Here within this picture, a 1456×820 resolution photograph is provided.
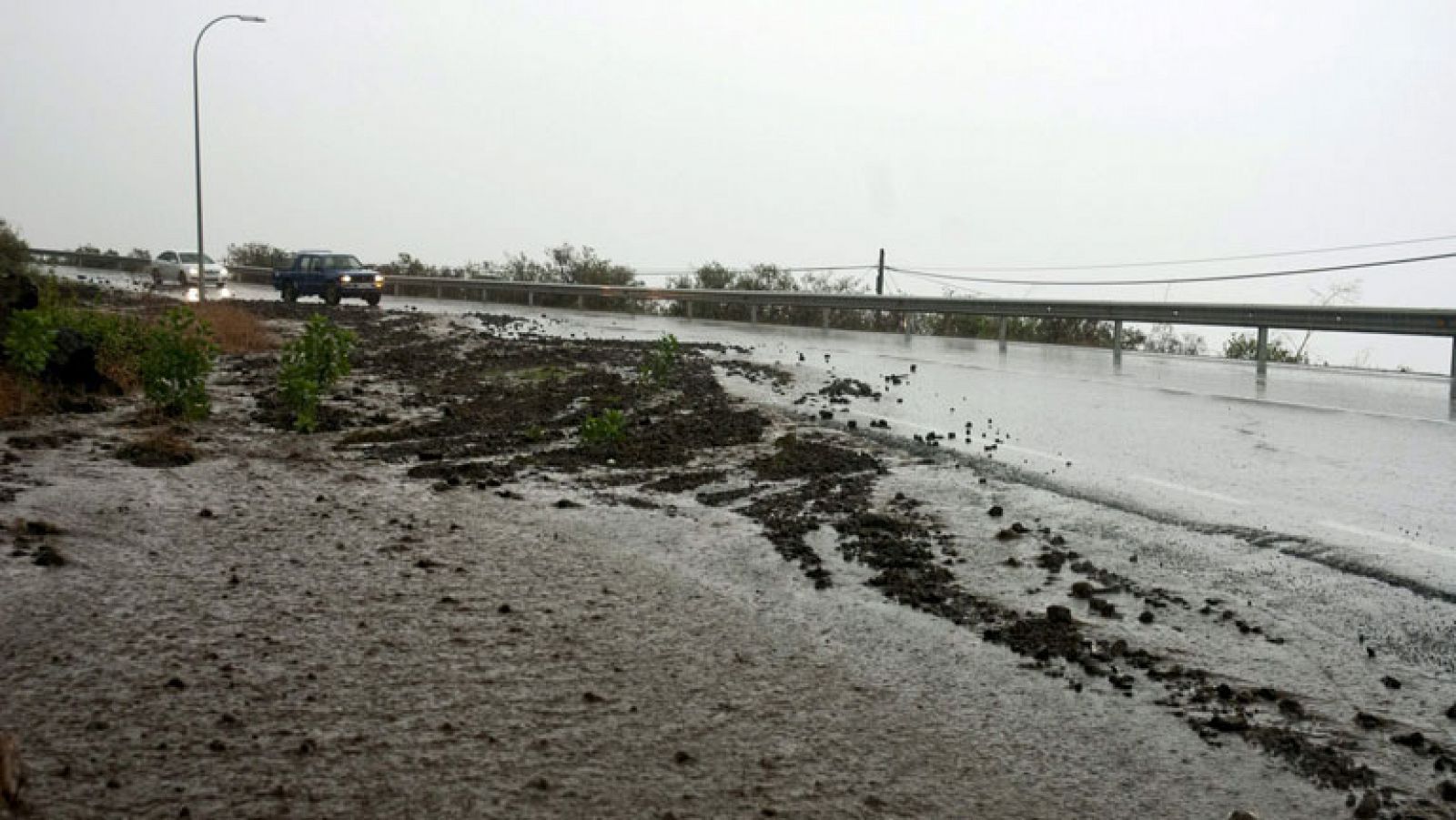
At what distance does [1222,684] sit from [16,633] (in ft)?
15.8

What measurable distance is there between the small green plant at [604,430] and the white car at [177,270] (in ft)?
167

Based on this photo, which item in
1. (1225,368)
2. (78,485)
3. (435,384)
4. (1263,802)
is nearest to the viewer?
(1263,802)

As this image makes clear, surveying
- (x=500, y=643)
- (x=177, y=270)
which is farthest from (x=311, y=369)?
(x=177, y=270)

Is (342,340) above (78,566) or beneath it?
above

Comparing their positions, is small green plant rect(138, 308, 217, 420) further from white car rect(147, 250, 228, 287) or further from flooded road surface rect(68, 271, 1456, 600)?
white car rect(147, 250, 228, 287)

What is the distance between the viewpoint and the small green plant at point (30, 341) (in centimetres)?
1142

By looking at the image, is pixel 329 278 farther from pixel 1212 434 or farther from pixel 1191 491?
pixel 1191 491

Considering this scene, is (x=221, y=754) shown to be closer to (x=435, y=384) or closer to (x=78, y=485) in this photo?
(x=78, y=485)

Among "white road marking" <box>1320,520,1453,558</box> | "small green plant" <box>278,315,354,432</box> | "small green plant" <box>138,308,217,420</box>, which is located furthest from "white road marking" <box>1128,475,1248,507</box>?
"small green plant" <box>138,308,217,420</box>

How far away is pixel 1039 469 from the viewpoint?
32.2 ft

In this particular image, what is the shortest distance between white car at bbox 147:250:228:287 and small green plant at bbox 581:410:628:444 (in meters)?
51.1

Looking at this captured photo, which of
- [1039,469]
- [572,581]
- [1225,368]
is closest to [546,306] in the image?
[1225,368]

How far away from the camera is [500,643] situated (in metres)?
5.11

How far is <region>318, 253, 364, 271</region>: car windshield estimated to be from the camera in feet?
146
